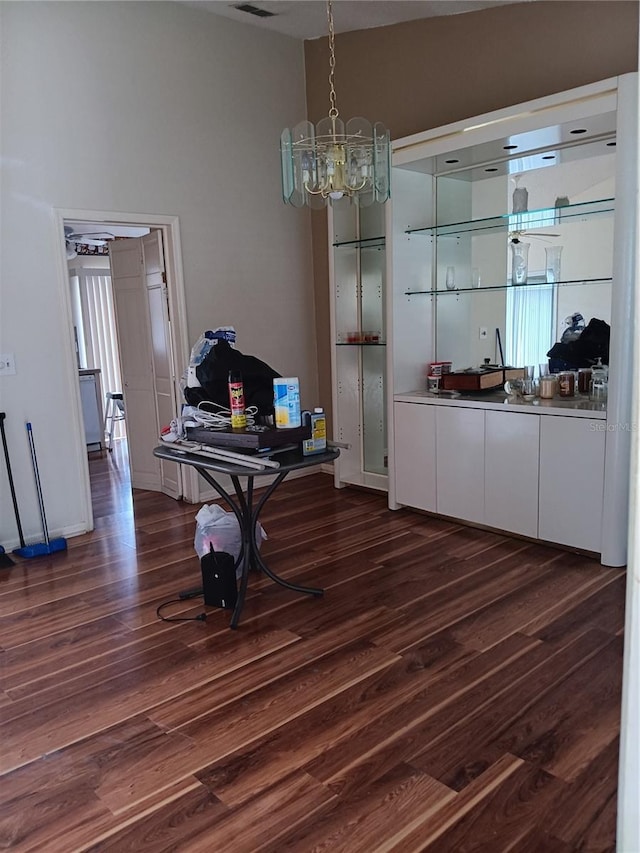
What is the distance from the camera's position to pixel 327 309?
599 cm

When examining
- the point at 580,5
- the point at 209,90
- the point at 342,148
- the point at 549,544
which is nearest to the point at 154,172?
the point at 209,90

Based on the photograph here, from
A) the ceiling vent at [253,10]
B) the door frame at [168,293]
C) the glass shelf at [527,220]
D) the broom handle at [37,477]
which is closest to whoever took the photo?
the glass shelf at [527,220]

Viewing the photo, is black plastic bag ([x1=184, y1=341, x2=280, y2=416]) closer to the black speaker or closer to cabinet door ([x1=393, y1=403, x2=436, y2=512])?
the black speaker

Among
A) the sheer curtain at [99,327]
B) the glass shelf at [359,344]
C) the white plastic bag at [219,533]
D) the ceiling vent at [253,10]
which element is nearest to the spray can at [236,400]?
the white plastic bag at [219,533]

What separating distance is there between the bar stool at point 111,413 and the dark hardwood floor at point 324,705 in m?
4.49

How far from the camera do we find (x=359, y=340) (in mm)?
5375

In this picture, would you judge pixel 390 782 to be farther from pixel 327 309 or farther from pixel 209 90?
pixel 209 90

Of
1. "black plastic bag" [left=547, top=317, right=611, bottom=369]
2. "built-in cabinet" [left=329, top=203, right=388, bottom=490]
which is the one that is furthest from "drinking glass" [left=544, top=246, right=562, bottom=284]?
"built-in cabinet" [left=329, top=203, right=388, bottom=490]

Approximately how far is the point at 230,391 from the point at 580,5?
308 centimetres

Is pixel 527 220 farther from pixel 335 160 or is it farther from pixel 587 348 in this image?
pixel 335 160

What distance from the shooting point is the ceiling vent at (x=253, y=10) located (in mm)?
4918

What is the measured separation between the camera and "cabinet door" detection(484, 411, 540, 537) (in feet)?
13.0

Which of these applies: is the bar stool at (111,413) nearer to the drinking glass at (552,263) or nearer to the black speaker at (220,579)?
the black speaker at (220,579)

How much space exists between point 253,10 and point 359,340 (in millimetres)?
2632
